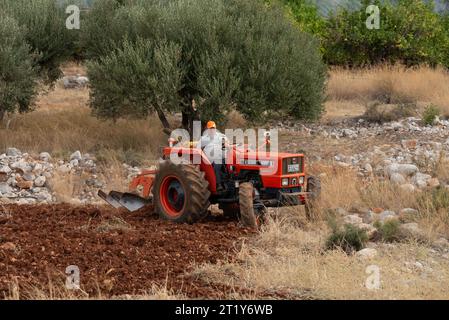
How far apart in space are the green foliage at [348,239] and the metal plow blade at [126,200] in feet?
11.1

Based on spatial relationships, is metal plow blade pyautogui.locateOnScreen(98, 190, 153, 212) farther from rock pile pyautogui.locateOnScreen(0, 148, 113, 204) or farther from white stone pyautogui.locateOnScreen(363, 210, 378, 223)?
white stone pyautogui.locateOnScreen(363, 210, 378, 223)

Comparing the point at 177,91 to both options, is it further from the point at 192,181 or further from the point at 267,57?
the point at 192,181

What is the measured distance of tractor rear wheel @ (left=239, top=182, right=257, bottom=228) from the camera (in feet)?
31.6

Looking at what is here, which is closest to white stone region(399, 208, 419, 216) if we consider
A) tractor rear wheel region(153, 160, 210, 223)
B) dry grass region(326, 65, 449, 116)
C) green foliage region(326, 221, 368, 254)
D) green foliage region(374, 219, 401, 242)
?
green foliage region(374, 219, 401, 242)

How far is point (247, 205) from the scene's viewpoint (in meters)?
9.64

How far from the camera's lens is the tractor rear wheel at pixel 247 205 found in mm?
9641

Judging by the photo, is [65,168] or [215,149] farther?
[65,168]

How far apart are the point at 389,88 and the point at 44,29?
32.0 feet

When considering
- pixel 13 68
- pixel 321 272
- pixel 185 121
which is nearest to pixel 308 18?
pixel 185 121

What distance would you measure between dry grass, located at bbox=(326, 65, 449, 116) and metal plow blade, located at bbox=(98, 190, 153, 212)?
1096 centimetres

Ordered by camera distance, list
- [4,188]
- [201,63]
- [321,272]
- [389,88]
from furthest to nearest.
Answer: [389,88]
[201,63]
[4,188]
[321,272]

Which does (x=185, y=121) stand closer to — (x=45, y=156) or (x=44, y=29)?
(x=45, y=156)

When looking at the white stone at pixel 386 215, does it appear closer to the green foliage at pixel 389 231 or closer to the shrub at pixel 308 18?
the green foliage at pixel 389 231
